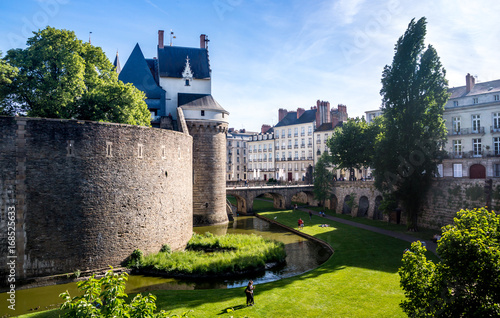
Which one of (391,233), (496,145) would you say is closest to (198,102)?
(391,233)

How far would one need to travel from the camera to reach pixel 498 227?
9.69 m

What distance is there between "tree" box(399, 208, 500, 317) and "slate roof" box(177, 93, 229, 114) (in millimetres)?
34741

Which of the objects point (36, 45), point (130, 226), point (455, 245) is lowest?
point (130, 226)

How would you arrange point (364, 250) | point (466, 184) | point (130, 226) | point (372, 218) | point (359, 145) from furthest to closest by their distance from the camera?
1. point (359, 145)
2. point (372, 218)
3. point (466, 184)
4. point (364, 250)
5. point (130, 226)

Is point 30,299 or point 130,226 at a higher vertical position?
point 130,226

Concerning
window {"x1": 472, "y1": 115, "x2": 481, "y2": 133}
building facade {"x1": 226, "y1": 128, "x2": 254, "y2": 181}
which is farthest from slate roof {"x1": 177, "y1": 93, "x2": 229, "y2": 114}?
building facade {"x1": 226, "y1": 128, "x2": 254, "y2": 181}

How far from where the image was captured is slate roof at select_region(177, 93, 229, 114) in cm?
4180

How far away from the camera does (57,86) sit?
2497 cm

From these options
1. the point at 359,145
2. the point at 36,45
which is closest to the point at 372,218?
the point at 359,145

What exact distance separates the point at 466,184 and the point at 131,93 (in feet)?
107

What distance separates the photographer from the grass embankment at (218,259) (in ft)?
76.4

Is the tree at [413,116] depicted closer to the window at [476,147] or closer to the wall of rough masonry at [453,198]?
the wall of rough masonry at [453,198]

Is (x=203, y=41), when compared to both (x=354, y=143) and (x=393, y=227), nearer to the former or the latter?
(x=354, y=143)

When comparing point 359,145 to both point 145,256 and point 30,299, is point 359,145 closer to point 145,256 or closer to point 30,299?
point 145,256
